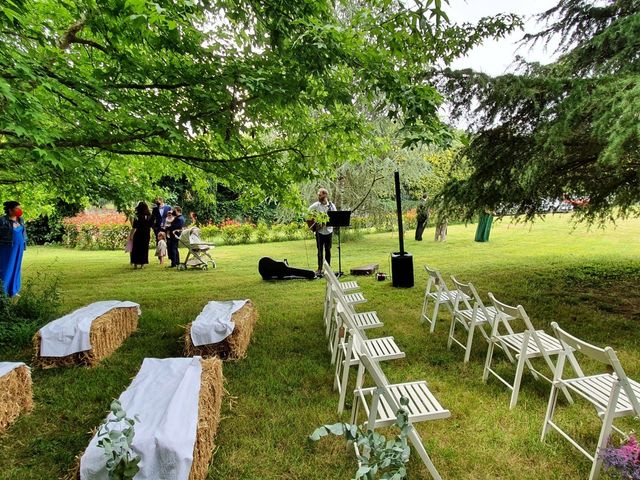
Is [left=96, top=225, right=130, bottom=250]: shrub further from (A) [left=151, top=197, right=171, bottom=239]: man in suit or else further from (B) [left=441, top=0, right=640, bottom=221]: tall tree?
(B) [left=441, top=0, right=640, bottom=221]: tall tree

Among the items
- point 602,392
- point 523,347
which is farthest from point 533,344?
point 602,392

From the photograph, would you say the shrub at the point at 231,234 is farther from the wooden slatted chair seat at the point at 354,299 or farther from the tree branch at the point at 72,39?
the wooden slatted chair seat at the point at 354,299

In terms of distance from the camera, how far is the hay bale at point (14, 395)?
2978 millimetres

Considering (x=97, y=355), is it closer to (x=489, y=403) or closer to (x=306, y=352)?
(x=306, y=352)

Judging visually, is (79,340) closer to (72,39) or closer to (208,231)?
(72,39)

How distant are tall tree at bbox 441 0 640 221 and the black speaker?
1.42 m

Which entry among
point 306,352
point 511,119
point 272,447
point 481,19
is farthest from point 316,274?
point 272,447

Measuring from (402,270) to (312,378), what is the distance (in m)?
4.24

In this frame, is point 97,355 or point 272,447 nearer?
point 272,447

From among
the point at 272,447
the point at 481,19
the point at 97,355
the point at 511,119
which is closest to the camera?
the point at 272,447

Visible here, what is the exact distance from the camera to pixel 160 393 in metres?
2.60

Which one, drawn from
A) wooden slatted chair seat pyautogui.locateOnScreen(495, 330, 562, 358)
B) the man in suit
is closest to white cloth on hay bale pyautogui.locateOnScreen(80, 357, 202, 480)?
wooden slatted chair seat pyautogui.locateOnScreen(495, 330, 562, 358)

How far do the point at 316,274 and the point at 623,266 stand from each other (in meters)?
7.16

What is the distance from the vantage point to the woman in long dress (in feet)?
34.9
